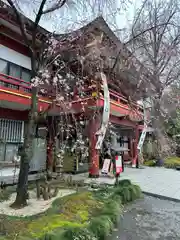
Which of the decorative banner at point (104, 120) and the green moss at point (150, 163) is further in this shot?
the green moss at point (150, 163)

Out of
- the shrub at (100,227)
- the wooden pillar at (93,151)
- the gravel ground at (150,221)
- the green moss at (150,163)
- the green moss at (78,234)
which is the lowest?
the gravel ground at (150,221)

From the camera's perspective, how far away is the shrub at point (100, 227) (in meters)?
3.63

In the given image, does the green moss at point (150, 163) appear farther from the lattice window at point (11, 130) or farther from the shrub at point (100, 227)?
the shrub at point (100, 227)

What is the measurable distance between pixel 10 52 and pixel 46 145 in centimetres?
460

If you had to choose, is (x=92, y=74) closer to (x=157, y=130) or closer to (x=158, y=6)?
(x=158, y=6)

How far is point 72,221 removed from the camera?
399 centimetres

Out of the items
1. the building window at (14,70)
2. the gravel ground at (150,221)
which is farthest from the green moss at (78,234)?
the building window at (14,70)

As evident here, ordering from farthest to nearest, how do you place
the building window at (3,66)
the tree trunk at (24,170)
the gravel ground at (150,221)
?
the building window at (3,66), the tree trunk at (24,170), the gravel ground at (150,221)

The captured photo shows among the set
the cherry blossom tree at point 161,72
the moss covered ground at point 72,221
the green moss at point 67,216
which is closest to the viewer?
the moss covered ground at point 72,221

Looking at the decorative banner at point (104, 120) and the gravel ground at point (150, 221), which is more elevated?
the decorative banner at point (104, 120)

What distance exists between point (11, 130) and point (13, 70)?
2620 mm

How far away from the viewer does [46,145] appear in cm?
1042

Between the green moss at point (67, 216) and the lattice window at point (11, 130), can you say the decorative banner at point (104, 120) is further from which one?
the lattice window at point (11, 130)

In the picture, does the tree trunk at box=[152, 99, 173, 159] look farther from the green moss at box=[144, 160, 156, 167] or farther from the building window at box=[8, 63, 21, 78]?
the building window at box=[8, 63, 21, 78]
